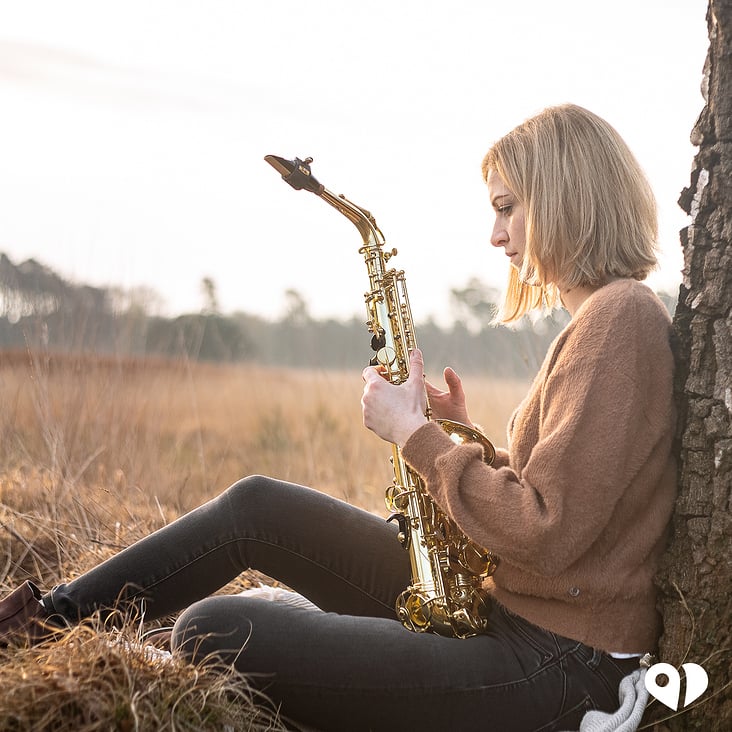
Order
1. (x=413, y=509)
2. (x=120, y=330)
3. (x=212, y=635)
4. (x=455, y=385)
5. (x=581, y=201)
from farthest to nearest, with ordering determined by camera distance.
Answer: (x=120, y=330)
(x=455, y=385)
(x=413, y=509)
(x=581, y=201)
(x=212, y=635)

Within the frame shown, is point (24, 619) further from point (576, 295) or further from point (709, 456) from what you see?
point (709, 456)

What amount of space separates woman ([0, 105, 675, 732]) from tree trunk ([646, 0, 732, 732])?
2.3 inches

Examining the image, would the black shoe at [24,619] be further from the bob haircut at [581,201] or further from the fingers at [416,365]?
the bob haircut at [581,201]

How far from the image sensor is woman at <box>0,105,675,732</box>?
215 centimetres

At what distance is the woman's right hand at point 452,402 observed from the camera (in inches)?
118

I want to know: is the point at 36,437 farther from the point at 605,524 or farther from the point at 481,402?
the point at 605,524

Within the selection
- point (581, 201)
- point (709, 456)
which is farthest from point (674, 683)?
point (581, 201)

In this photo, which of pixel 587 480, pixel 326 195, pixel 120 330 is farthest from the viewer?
pixel 120 330

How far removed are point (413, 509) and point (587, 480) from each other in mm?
643

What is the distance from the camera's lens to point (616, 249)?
2414 mm

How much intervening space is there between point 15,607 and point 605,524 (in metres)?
1.65

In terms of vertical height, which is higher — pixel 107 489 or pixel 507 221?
pixel 507 221

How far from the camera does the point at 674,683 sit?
2.27 meters

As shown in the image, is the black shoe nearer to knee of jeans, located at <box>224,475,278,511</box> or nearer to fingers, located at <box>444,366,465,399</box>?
knee of jeans, located at <box>224,475,278,511</box>
